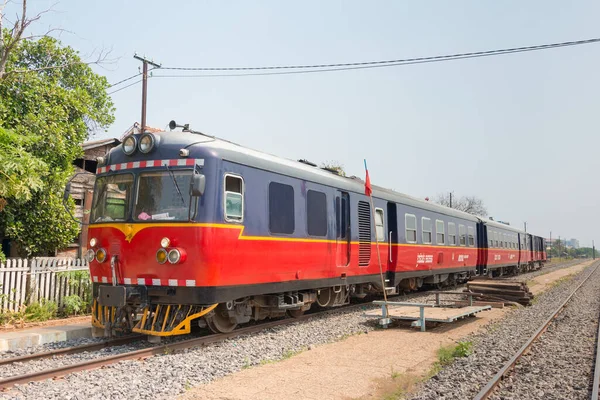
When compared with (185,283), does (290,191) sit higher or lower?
higher

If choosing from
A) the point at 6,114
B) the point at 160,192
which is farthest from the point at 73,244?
the point at 160,192

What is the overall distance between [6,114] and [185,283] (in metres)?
7.49

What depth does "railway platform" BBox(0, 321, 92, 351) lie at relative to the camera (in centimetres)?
743

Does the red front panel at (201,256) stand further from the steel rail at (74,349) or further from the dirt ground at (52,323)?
the dirt ground at (52,323)

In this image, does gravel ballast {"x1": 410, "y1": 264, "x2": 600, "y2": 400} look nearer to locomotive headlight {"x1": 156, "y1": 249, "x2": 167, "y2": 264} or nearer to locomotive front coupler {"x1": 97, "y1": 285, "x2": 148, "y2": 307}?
locomotive headlight {"x1": 156, "y1": 249, "x2": 167, "y2": 264}

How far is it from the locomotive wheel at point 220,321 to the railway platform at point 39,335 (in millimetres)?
2262

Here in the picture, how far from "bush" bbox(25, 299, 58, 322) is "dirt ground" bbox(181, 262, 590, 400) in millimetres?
5733

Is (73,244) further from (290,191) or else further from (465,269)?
(465,269)

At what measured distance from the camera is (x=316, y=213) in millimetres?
9703

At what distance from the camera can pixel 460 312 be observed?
10055mm

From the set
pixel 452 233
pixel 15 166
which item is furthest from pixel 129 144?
pixel 452 233

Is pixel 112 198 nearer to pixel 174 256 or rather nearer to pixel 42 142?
pixel 174 256

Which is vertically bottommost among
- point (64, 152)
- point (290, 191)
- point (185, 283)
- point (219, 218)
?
point (185, 283)

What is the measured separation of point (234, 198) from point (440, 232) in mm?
10935
